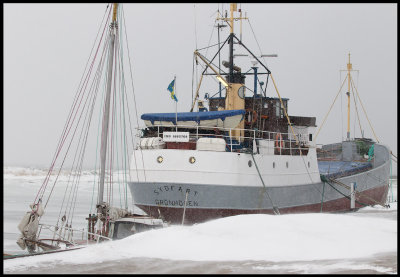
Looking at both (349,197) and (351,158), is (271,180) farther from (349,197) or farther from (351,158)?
(351,158)

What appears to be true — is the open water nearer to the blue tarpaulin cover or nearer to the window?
the blue tarpaulin cover

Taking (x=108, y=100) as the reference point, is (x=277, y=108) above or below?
above

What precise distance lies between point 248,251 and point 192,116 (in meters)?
10.2

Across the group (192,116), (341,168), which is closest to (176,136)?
(192,116)

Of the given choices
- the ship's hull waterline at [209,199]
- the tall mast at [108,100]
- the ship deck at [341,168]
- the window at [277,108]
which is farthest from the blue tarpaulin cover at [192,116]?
the ship deck at [341,168]

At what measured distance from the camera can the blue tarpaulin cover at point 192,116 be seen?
71.1 feet

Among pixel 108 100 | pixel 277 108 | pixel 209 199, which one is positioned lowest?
pixel 209 199

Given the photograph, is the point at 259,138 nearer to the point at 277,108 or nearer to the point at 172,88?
the point at 277,108

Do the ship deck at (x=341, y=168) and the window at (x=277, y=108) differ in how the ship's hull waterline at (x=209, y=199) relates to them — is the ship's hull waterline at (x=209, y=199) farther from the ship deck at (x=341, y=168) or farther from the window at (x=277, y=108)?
the ship deck at (x=341, y=168)

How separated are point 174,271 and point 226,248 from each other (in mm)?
2256

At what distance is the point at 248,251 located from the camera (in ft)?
41.0

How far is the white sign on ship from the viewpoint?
810 inches

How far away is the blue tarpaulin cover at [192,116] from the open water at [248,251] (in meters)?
7.13

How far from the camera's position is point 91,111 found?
1783 centimetres
